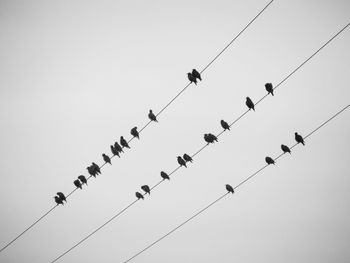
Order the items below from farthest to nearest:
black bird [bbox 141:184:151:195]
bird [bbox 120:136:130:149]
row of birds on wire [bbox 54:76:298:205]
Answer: black bird [bbox 141:184:151:195]
bird [bbox 120:136:130:149]
row of birds on wire [bbox 54:76:298:205]

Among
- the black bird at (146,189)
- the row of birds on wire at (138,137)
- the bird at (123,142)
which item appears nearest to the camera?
the row of birds on wire at (138,137)

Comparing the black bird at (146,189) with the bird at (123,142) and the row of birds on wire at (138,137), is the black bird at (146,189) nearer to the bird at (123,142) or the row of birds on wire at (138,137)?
the row of birds on wire at (138,137)

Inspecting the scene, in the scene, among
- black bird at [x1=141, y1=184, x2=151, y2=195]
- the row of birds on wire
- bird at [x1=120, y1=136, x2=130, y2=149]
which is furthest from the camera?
black bird at [x1=141, y1=184, x2=151, y2=195]

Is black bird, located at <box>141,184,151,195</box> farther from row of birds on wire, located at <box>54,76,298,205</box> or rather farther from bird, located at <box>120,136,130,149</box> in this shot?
bird, located at <box>120,136,130,149</box>

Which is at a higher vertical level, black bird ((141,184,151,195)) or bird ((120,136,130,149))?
bird ((120,136,130,149))

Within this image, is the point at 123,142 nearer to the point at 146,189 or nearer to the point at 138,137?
the point at 138,137

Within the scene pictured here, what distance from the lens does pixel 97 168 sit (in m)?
14.9

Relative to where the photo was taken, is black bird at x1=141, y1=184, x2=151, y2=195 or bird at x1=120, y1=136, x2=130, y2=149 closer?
bird at x1=120, y1=136, x2=130, y2=149

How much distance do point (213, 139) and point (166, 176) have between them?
2204 mm

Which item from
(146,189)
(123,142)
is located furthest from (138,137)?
(146,189)

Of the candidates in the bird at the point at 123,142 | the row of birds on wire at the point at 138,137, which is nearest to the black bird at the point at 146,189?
the row of birds on wire at the point at 138,137

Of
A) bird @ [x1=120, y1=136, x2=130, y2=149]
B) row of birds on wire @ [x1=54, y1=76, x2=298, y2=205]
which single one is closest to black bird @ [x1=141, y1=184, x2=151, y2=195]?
row of birds on wire @ [x1=54, y1=76, x2=298, y2=205]

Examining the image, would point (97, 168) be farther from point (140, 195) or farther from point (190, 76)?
point (190, 76)

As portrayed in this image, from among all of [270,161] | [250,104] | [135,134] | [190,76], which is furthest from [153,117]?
[270,161]
